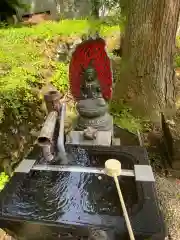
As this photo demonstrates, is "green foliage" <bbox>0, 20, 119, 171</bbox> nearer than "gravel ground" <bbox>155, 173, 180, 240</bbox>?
No

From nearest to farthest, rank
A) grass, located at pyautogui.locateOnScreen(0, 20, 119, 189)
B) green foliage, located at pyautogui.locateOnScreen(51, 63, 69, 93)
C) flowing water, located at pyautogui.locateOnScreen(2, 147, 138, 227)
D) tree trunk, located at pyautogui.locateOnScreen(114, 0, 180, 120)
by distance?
flowing water, located at pyautogui.locateOnScreen(2, 147, 138, 227), grass, located at pyautogui.locateOnScreen(0, 20, 119, 189), tree trunk, located at pyautogui.locateOnScreen(114, 0, 180, 120), green foliage, located at pyautogui.locateOnScreen(51, 63, 69, 93)

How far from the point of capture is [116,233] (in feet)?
5.14

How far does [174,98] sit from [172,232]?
2518 mm

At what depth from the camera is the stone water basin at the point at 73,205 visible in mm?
1618

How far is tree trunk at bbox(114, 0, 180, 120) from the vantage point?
158 inches

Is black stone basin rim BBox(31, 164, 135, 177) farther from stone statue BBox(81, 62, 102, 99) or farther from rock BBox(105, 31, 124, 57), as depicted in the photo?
rock BBox(105, 31, 124, 57)

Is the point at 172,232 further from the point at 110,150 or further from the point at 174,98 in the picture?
the point at 174,98

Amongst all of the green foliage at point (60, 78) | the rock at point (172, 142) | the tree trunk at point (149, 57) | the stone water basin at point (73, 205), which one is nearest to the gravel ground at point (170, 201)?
the rock at point (172, 142)

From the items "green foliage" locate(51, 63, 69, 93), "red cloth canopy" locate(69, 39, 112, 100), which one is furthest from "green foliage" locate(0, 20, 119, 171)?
"red cloth canopy" locate(69, 39, 112, 100)

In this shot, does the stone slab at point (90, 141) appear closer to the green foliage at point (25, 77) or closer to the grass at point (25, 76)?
the grass at point (25, 76)

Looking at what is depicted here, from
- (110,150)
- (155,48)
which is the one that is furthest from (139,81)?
(110,150)

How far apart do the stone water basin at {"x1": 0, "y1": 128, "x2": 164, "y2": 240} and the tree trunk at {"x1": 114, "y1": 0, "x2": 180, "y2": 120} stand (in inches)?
91.7

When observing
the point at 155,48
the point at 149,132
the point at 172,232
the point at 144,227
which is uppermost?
the point at 155,48

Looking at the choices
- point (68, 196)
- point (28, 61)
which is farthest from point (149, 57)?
point (68, 196)
